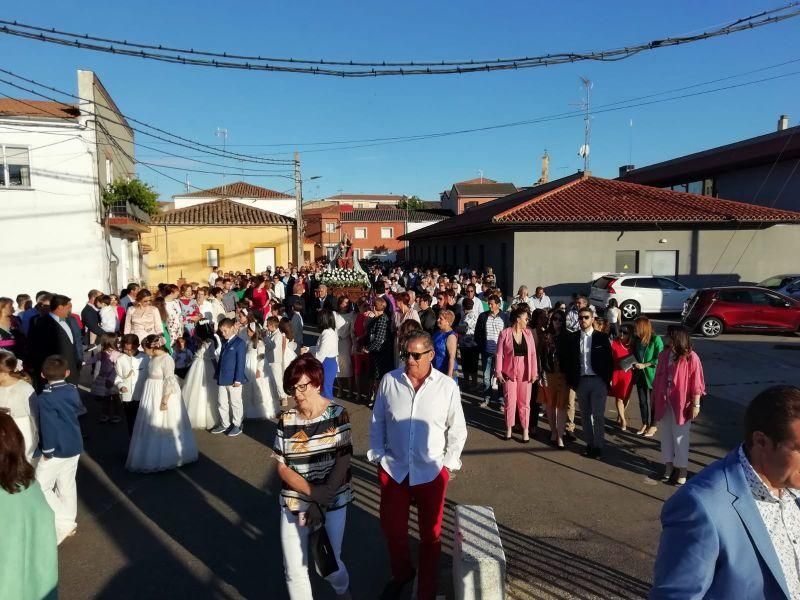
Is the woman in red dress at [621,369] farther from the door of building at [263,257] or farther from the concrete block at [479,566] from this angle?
the door of building at [263,257]

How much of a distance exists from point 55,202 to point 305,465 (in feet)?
56.6

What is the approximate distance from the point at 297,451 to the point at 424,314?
5.67 meters

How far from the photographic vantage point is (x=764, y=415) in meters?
1.97

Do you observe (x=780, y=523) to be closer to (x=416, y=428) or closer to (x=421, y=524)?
(x=416, y=428)

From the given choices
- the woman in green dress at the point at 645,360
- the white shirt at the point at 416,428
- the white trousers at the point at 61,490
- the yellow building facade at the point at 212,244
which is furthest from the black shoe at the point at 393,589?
the yellow building facade at the point at 212,244

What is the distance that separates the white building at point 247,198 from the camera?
4662 cm

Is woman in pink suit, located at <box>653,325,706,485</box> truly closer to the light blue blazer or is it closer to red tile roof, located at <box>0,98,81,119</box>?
the light blue blazer

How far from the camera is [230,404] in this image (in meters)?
7.71

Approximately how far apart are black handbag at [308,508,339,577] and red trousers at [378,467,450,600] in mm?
463

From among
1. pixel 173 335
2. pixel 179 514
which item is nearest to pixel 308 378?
pixel 179 514

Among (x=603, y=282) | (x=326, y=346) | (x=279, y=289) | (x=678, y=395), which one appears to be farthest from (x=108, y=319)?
(x=603, y=282)

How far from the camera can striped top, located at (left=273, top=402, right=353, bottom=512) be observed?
11.3 feet

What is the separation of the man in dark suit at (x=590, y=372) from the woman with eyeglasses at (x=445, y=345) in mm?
1426

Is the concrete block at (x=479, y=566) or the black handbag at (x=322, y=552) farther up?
the black handbag at (x=322, y=552)
